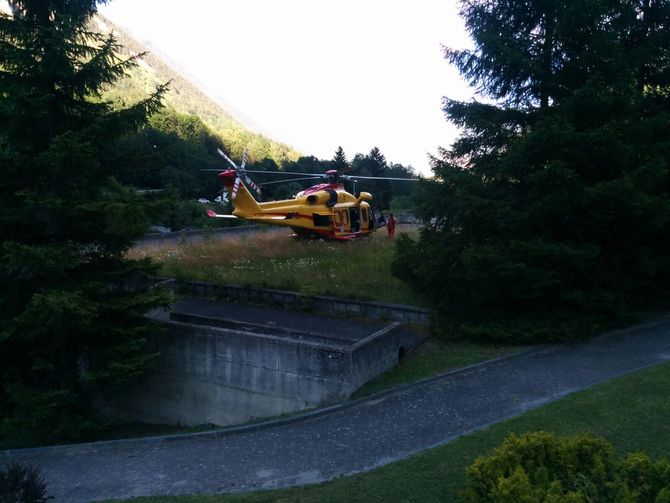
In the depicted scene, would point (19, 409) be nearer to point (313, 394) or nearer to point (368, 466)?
point (313, 394)

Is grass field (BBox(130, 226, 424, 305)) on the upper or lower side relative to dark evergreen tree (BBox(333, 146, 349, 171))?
lower

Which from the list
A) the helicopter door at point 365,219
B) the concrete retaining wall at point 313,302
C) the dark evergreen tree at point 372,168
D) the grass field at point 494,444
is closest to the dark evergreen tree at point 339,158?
the dark evergreen tree at point 372,168

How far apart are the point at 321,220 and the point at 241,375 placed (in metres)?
12.2

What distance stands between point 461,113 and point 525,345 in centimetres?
567

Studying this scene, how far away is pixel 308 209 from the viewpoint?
22.5 metres

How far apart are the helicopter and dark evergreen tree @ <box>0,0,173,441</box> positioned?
1052 centimetres

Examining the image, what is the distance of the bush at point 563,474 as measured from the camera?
4457 mm

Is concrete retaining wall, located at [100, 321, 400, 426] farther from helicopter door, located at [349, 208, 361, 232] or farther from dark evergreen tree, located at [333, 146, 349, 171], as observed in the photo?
dark evergreen tree, located at [333, 146, 349, 171]

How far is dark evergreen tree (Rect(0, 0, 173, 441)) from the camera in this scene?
9.58 m

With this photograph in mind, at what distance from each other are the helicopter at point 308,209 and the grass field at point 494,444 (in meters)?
14.4

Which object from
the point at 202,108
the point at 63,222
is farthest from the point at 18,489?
the point at 202,108

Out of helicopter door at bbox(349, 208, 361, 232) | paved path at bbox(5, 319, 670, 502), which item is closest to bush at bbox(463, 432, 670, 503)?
paved path at bbox(5, 319, 670, 502)

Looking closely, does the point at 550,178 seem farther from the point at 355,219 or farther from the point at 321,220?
the point at 355,219

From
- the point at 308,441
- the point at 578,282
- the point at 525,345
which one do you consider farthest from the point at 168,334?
the point at 578,282
